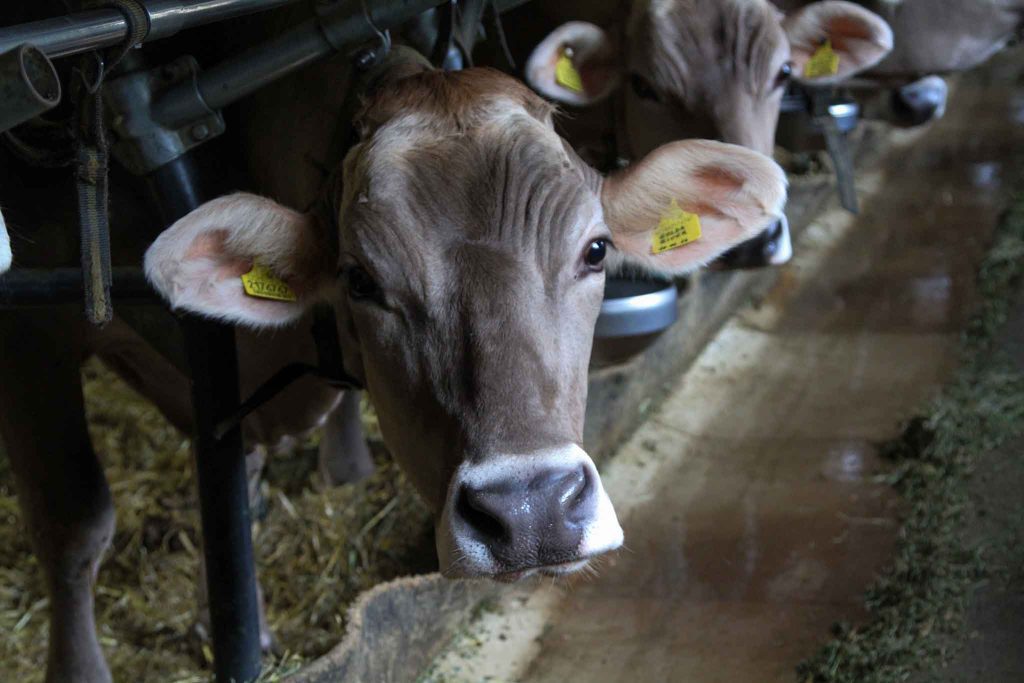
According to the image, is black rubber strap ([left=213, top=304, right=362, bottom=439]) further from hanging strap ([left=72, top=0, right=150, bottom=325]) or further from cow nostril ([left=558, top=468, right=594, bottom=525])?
cow nostril ([left=558, top=468, right=594, bottom=525])

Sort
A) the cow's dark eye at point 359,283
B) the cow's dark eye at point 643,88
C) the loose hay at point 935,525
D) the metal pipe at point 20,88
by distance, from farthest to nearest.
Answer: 1. the cow's dark eye at point 643,88
2. the loose hay at point 935,525
3. the cow's dark eye at point 359,283
4. the metal pipe at point 20,88

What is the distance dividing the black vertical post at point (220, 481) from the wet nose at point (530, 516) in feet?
3.13

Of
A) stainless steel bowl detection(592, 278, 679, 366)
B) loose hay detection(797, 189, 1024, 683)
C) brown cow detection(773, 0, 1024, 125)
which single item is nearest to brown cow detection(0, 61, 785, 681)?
stainless steel bowl detection(592, 278, 679, 366)

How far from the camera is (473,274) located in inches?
81.0

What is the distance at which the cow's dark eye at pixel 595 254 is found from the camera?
2242mm

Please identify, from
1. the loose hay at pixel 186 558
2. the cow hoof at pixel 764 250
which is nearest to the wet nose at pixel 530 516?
the loose hay at pixel 186 558

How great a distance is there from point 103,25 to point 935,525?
3004 millimetres

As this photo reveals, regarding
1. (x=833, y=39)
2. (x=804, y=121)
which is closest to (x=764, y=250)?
(x=833, y=39)

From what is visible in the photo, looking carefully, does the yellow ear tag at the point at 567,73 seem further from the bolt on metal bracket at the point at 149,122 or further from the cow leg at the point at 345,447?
the bolt on metal bracket at the point at 149,122

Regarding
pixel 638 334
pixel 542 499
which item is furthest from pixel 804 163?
pixel 542 499

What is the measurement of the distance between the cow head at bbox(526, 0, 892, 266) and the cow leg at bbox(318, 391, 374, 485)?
4.39 ft

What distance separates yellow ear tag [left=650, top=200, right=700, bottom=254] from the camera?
252cm

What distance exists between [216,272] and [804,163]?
566cm

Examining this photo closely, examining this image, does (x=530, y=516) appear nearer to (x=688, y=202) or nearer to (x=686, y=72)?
(x=688, y=202)
